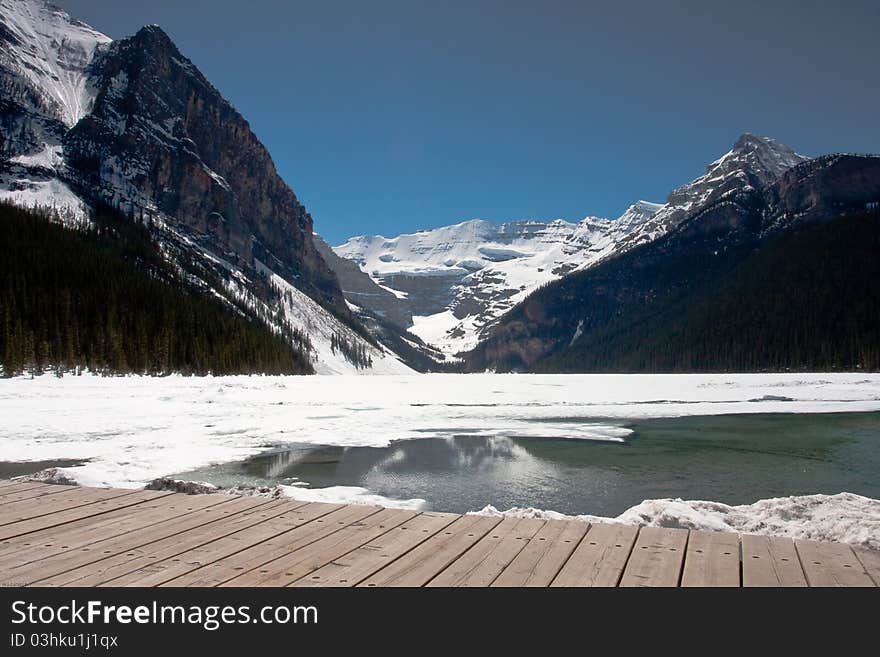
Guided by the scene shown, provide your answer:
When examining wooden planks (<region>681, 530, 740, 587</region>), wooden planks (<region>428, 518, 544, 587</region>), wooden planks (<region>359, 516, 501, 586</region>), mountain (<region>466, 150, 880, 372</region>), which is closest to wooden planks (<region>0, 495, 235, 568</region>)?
wooden planks (<region>359, 516, 501, 586</region>)

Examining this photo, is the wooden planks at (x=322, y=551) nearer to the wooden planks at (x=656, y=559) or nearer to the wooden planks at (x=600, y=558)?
the wooden planks at (x=600, y=558)

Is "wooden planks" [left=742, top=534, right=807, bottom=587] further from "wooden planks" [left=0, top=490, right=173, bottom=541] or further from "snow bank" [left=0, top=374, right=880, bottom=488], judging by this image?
"snow bank" [left=0, top=374, right=880, bottom=488]

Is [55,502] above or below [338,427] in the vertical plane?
above

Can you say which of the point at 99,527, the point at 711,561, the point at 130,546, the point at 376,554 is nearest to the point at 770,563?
the point at 711,561

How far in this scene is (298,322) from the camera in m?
173

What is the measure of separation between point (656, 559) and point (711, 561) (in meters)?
0.39

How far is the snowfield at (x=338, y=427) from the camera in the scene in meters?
7.51

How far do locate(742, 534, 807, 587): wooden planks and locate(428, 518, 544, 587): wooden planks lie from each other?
1.58 metres

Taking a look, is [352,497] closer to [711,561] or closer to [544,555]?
[544,555]

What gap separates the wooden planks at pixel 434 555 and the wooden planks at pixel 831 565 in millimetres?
2361

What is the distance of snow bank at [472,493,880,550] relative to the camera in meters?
6.27

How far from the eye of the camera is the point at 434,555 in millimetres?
4289
